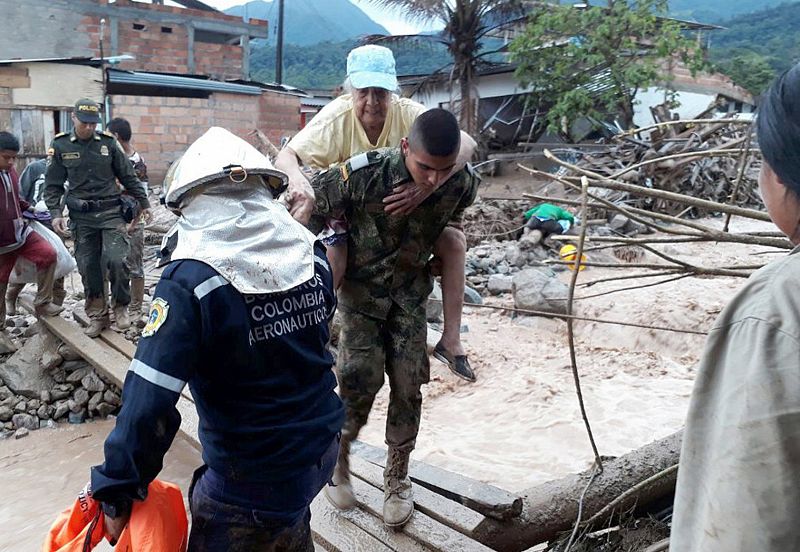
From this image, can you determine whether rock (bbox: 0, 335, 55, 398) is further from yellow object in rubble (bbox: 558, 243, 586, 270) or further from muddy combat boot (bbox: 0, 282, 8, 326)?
yellow object in rubble (bbox: 558, 243, 586, 270)

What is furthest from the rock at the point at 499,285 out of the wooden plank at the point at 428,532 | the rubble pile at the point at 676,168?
the wooden plank at the point at 428,532

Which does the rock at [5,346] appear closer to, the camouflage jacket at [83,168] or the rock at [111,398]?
the rock at [111,398]

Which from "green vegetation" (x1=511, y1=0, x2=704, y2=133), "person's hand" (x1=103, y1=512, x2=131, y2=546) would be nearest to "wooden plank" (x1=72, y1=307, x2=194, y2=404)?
"person's hand" (x1=103, y1=512, x2=131, y2=546)

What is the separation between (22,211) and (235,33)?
15678mm

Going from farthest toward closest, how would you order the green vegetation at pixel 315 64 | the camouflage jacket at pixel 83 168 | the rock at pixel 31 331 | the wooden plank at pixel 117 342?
the green vegetation at pixel 315 64
the rock at pixel 31 331
the camouflage jacket at pixel 83 168
the wooden plank at pixel 117 342

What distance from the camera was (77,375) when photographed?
242 inches

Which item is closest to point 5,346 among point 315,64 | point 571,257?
point 571,257

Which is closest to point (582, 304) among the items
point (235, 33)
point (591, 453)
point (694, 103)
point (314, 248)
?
point (591, 453)

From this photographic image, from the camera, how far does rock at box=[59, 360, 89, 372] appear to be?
20.2ft

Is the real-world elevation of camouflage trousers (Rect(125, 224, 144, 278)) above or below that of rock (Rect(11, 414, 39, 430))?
above

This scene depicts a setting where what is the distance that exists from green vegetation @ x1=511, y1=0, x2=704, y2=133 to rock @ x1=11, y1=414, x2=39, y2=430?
12.8 m

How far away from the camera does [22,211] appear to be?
19.3ft

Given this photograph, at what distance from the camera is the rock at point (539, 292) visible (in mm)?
7766

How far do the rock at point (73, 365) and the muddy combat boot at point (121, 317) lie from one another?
49cm
